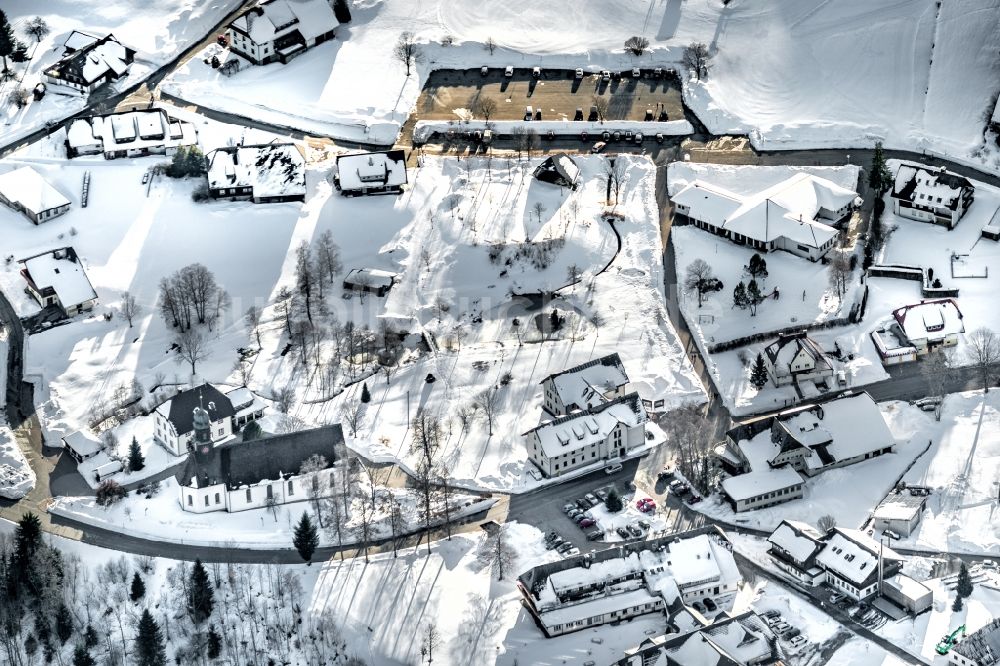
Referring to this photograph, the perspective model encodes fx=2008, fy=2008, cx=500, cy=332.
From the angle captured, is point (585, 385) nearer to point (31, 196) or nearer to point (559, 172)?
point (559, 172)

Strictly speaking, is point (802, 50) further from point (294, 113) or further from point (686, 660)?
point (686, 660)

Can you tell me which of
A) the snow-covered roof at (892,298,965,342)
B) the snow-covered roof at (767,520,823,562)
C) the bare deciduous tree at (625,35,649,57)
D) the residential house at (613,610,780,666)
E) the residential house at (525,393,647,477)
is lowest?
the residential house at (613,610,780,666)

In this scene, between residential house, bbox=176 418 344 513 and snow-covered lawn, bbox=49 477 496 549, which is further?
residential house, bbox=176 418 344 513

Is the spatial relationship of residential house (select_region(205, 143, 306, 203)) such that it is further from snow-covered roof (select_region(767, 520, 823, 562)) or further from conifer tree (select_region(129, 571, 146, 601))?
snow-covered roof (select_region(767, 520, 823, 562))

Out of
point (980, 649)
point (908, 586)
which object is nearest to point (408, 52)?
point (908, 586)

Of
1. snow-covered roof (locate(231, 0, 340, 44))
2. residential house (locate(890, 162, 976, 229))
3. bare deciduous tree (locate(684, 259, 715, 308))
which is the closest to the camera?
bare deciduous tree (locate(684, 259, 715, 308))

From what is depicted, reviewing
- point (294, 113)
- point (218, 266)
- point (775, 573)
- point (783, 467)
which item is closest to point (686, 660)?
point (775, 573)

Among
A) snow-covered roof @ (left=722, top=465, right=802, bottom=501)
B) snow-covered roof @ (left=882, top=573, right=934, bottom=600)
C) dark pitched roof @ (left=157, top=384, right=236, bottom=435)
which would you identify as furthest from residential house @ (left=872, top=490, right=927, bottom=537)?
dark pitched roof @ (left=157, top=384, right=236, bottom=435)
